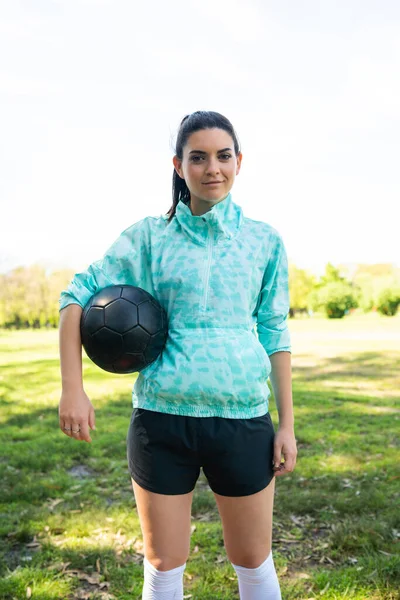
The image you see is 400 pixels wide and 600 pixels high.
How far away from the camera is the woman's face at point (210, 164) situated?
2270mm

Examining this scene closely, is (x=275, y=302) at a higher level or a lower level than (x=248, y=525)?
higher

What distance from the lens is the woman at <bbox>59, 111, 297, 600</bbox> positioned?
7.06 feet

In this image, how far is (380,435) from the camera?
673 cm

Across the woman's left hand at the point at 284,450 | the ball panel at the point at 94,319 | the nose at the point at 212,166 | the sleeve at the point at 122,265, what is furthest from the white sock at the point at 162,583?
the nose at the point at 212,166

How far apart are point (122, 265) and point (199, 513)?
295 centimetres

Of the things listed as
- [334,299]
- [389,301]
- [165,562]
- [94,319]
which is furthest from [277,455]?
[334,299]

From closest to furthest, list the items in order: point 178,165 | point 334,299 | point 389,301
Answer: point 178,165
point 389,301
point 334,299

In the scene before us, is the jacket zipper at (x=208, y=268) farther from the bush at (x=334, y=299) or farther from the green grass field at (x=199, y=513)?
the bush at (x=334, y=299)

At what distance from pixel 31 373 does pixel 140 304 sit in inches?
420

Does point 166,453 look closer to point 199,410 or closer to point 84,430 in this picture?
point 199,410

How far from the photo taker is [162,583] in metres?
2.27

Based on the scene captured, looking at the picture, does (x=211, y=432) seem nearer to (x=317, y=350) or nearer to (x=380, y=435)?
(x=380, y=435)

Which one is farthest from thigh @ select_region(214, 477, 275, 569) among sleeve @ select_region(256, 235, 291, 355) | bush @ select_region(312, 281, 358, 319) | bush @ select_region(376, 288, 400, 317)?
bush @ select_region(312, 281, 358, 319)

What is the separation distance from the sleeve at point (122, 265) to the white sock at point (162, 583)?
115 centimetres
